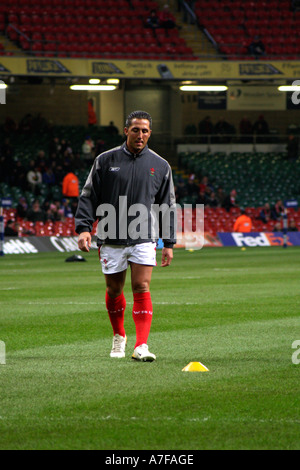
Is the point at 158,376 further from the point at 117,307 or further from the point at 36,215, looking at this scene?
the point at 36,215

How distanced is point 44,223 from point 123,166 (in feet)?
85.8

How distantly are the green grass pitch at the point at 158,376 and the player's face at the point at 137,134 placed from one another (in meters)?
2.11

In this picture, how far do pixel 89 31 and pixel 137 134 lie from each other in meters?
34.1

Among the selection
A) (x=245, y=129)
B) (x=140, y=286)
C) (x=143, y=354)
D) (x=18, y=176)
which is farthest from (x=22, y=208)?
(x=143, y=354)

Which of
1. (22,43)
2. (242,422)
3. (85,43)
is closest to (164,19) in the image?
(85,43)

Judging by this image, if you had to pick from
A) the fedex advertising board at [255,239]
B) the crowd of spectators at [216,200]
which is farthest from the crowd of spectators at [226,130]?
the fedex advertising board at [255,239]

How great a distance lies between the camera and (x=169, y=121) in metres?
49.8

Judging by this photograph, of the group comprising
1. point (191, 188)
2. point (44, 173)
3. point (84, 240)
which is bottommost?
point (191, 188)

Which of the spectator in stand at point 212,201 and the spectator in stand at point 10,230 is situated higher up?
the spectator in stand at point 212,201

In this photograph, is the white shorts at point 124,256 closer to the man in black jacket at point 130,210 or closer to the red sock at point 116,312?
the man in black jacket at point 130,210

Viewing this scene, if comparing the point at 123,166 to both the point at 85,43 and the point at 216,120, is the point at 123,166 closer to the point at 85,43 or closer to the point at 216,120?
the point at 85,43

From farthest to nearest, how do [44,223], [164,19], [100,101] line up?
[100,101] < [164,19] < [44,223]

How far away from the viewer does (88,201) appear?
896 cm

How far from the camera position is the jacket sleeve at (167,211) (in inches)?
355
